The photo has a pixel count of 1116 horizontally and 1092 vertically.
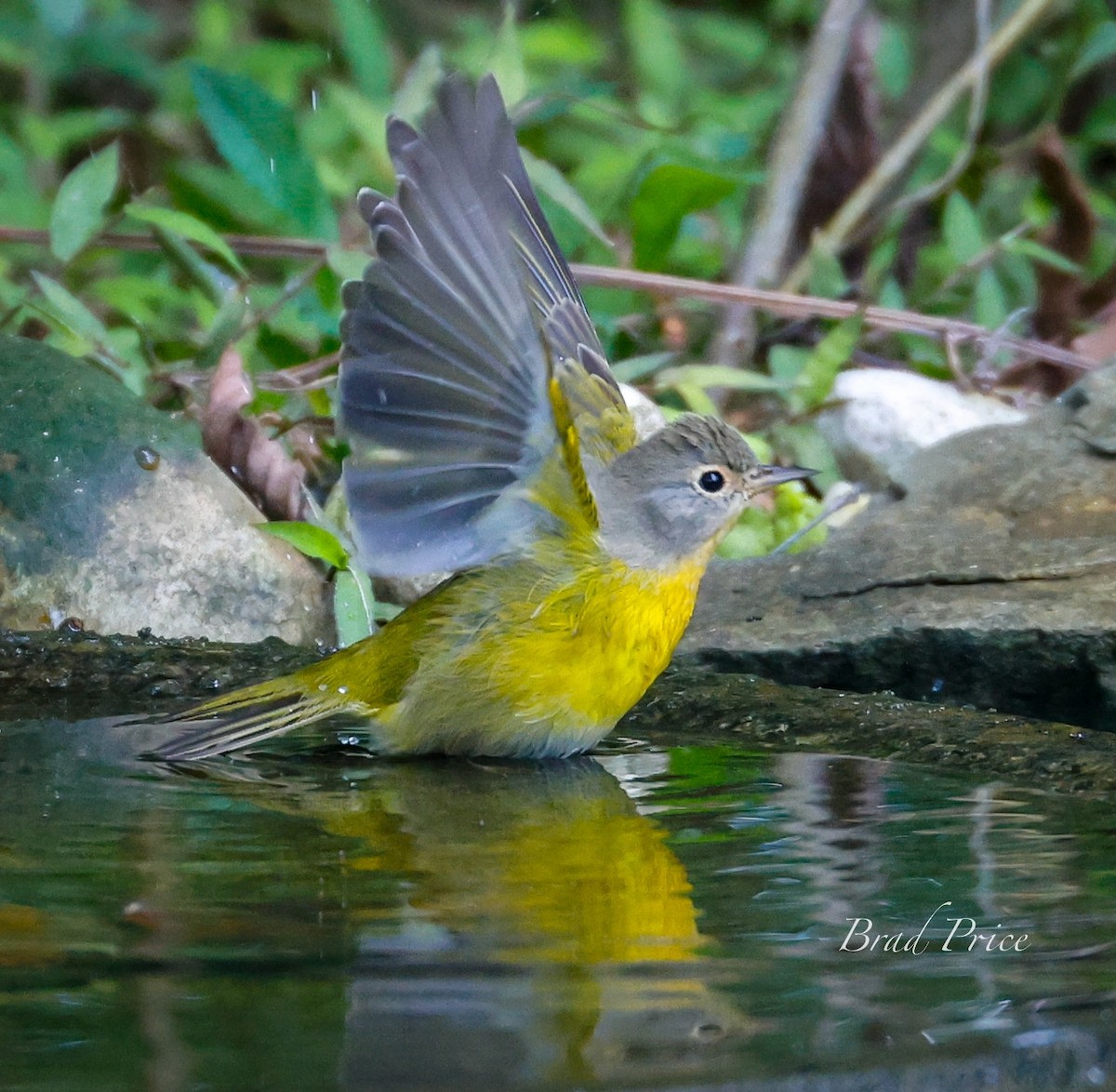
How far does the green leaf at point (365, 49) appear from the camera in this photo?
661cm

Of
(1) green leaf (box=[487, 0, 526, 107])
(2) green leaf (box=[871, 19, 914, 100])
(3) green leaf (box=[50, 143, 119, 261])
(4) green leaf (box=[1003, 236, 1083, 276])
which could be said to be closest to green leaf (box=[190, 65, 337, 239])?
(3) green leaf (box=[50, 143, 119, 261])

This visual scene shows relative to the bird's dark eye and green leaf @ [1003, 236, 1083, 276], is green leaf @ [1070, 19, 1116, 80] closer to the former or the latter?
green leaf @ [1003, 236, 1083, 276]

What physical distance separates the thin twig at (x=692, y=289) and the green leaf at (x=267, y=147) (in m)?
0.17

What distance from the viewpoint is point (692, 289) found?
17.1 feet

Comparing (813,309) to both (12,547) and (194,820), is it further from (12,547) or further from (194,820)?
(194,820)

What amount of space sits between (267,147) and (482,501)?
8.95 feet

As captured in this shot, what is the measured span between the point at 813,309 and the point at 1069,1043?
4044 millimetres

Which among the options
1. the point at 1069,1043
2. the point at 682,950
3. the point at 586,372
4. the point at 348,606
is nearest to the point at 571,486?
the point at 586,372

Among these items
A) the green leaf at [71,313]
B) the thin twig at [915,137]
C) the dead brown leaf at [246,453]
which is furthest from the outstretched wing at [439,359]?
the thin twig at [915,137]

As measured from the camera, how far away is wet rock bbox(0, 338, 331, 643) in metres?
3.74

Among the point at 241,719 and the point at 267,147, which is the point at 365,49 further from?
the point at 241,719

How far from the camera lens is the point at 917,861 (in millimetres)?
2299

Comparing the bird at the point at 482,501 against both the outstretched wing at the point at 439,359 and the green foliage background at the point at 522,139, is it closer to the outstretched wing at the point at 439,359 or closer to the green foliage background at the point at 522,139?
the outstretched wing at the point at 439,359

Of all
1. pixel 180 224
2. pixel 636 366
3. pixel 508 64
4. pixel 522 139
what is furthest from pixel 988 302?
pixel 180 224
